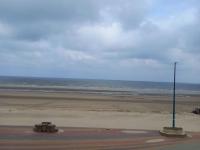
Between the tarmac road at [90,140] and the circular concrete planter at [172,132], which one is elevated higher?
the circular concrete planter at [172,132]

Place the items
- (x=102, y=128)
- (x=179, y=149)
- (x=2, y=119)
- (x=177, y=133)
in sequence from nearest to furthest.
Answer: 1. (x=179, y=149)
2. (x=177, y=133)
3. (x=102, y=128)
4. (x=2, y=119)

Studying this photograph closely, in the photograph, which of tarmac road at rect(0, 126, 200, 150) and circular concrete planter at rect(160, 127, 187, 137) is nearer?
tarmac road at rect(0, 126, 200, 150)

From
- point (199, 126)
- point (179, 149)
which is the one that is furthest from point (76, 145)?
point (199, 126)

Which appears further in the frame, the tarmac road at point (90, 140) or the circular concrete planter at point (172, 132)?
the circular concrete planter at point (172, 132)

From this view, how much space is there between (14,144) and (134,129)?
9371 millimetres

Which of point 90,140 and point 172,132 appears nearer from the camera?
point 90,140

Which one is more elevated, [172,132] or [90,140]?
[172,132]

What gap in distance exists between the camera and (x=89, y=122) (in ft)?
92.8

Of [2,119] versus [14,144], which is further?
[2,119]

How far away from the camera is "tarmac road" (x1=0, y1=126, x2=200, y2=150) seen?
1783 centimetres

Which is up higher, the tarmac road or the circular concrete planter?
the circular concrete planter

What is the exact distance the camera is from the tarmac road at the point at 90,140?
1783cm

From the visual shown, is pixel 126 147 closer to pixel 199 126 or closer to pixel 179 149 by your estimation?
pixel 179 149

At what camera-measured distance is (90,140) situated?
19953mm
